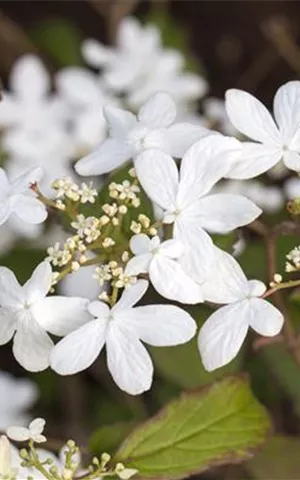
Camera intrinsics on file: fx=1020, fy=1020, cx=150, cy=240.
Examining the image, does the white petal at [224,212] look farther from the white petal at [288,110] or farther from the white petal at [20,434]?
the white petal at [20,434]

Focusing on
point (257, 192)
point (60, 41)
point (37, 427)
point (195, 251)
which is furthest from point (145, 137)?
point (60, 41)

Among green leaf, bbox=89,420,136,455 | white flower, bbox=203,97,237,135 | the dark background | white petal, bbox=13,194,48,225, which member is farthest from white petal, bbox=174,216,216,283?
the dark background

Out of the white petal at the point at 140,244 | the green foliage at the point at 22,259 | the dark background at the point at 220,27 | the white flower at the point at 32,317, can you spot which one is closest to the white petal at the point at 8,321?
the white flower at the point at 32,317

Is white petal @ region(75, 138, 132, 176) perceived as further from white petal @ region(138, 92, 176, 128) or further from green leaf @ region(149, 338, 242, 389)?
green leaf @ region(149, 338, 242, 389)

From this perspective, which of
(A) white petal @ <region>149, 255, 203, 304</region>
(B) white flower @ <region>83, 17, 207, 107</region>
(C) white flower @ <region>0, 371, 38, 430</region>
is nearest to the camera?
(A) white petal @ <region>149, 255, 203, 304</region>

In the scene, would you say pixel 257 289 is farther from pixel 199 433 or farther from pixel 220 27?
pixel 220 27

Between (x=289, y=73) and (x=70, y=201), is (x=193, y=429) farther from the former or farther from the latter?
(x=289, y=73)
